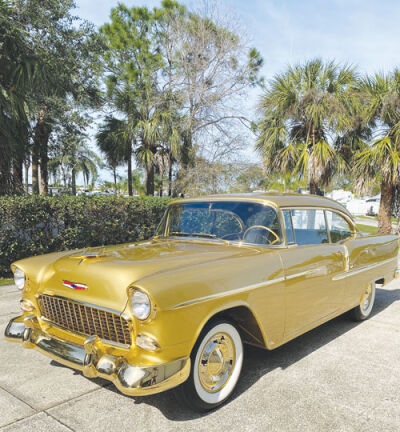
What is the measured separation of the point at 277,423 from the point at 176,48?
660 inches

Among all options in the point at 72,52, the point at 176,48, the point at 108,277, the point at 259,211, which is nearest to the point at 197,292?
the point at 108,277

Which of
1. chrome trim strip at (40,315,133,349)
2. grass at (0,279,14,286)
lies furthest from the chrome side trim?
grass at (0,279,14,286)

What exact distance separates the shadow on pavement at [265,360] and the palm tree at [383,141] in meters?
8.12

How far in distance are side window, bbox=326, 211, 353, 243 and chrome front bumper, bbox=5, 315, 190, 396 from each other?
2427 mm

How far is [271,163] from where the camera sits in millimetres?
13445

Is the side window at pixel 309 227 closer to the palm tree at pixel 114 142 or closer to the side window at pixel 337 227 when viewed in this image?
the side window at pixel 337 227

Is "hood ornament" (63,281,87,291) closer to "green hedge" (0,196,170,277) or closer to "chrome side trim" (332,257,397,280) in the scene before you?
"chrome side trim" (332,257,397,280)

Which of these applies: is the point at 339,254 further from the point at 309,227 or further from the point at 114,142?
the point at 114,142

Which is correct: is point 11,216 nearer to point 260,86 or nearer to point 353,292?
point 353,292

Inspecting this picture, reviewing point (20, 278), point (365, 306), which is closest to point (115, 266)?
point (20, 278)

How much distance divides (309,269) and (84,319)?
6.52 feet

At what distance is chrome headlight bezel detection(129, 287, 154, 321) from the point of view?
2218mm

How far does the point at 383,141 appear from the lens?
12133mm

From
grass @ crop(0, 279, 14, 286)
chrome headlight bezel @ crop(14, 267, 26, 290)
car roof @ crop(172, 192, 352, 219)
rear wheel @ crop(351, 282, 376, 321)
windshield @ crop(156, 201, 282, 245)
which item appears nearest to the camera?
chrome headlight bezel @ crop(14, 267, 26, 290)
